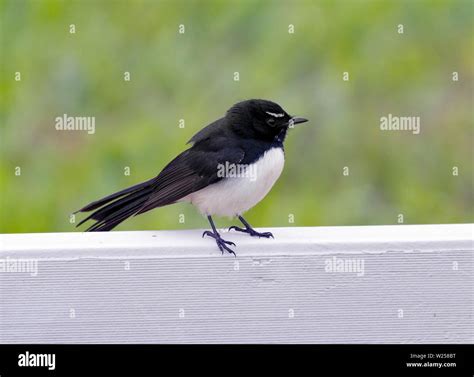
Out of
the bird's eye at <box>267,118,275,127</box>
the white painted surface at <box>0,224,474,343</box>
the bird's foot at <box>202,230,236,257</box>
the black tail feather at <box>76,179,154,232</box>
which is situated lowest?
the white painted surface at <box>0,224,474,343</box>

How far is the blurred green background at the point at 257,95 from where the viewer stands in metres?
4.79

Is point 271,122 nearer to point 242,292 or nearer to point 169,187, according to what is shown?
point 169,187

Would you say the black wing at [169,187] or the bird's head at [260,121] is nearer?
the black wing at [169,187]

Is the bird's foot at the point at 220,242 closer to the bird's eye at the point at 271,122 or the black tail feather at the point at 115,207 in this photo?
the black tail feather at the point at 115,207

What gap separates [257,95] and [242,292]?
2.62 m

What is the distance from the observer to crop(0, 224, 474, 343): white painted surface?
2.40m

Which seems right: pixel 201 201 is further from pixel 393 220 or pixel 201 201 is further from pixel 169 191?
pixel 393 220

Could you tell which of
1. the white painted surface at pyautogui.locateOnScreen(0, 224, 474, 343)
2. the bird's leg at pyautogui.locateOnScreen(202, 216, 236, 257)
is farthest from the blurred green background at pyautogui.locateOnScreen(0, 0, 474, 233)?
the white painted surface at pyautogui.locateOnScreen(0, 224, 474, 343)

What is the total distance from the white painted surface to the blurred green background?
2139mm

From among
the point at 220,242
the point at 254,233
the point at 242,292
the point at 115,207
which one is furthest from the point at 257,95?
the point at 242,292

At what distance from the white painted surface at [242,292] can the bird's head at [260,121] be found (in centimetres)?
107

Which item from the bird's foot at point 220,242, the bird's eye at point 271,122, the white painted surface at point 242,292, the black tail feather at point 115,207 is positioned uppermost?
the bird's eye at point 271,122

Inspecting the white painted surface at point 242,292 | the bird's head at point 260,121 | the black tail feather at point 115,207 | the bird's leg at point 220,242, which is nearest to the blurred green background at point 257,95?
the bird's head at point 260,121

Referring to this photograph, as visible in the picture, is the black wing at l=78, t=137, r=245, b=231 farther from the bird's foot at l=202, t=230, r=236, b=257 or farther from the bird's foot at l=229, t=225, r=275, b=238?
the bird's foot at l=202, t=230, r=236, b=257
